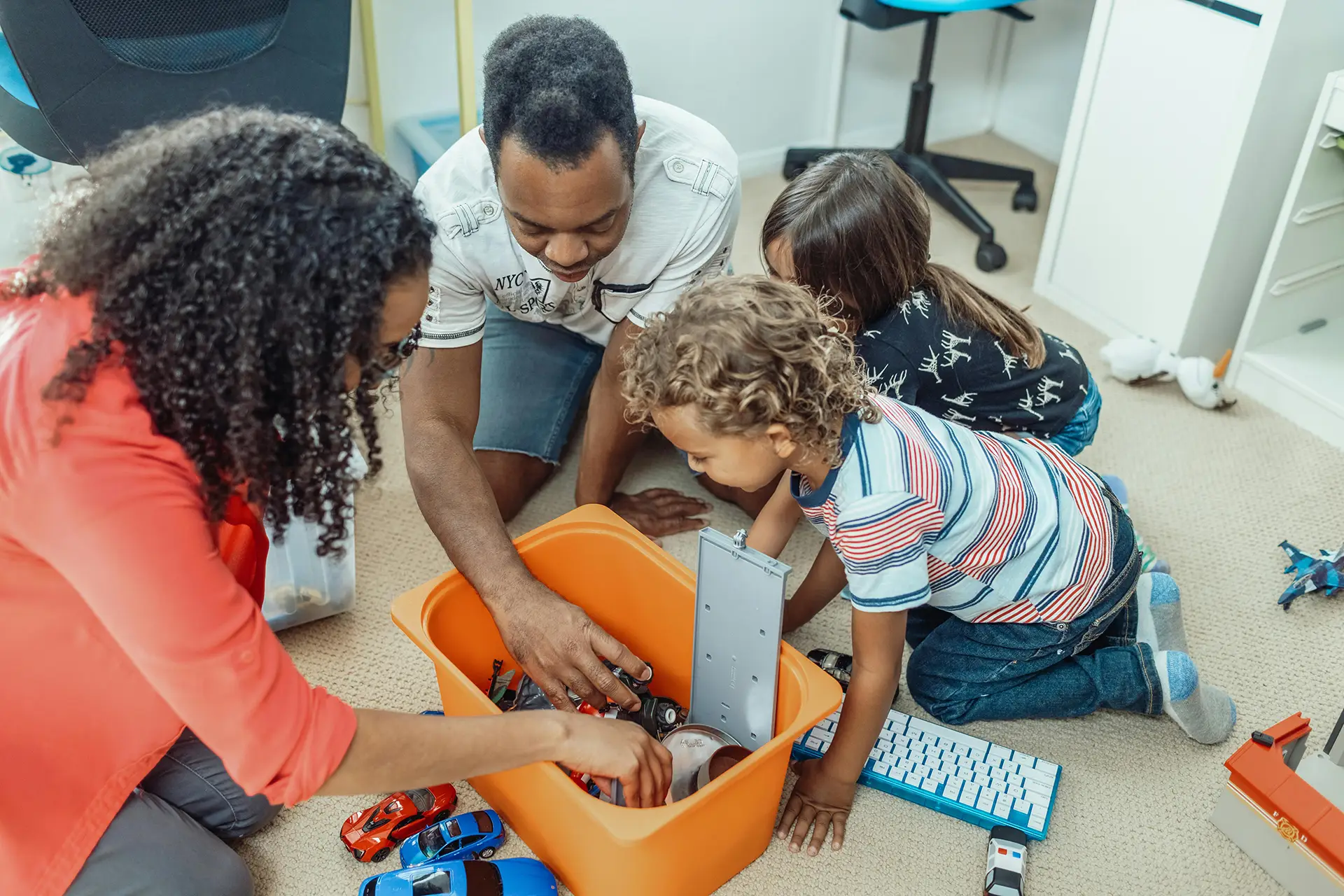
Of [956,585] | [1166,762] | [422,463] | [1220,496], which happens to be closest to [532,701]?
[422,463]

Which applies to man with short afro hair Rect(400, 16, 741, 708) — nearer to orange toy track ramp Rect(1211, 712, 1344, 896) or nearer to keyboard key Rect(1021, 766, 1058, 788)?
keyboard key Rect(1021, 766, 1058, 788)

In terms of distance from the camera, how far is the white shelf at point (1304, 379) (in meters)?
1.69

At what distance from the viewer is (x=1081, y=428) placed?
141 cm

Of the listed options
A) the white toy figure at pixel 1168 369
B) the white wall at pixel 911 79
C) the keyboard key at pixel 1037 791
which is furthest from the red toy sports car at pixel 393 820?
the white wall at pixel 911 79

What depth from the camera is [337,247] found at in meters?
0.67

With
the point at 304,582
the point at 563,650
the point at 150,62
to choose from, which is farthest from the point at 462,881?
the point at 150,62

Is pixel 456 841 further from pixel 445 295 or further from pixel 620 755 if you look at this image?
pixel 445 295

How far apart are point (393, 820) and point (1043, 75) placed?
2.14 m

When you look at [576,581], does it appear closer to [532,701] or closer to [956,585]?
[532,701]

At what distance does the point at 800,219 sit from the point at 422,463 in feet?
1.64

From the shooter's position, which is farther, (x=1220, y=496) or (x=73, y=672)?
(x=1220, y=496)

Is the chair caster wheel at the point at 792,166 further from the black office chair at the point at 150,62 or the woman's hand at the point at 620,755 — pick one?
the woman's hand at the point at 620,755

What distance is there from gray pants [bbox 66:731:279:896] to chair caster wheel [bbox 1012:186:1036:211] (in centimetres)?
184

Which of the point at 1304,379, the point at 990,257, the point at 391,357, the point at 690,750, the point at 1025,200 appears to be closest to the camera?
the point at 391,357
